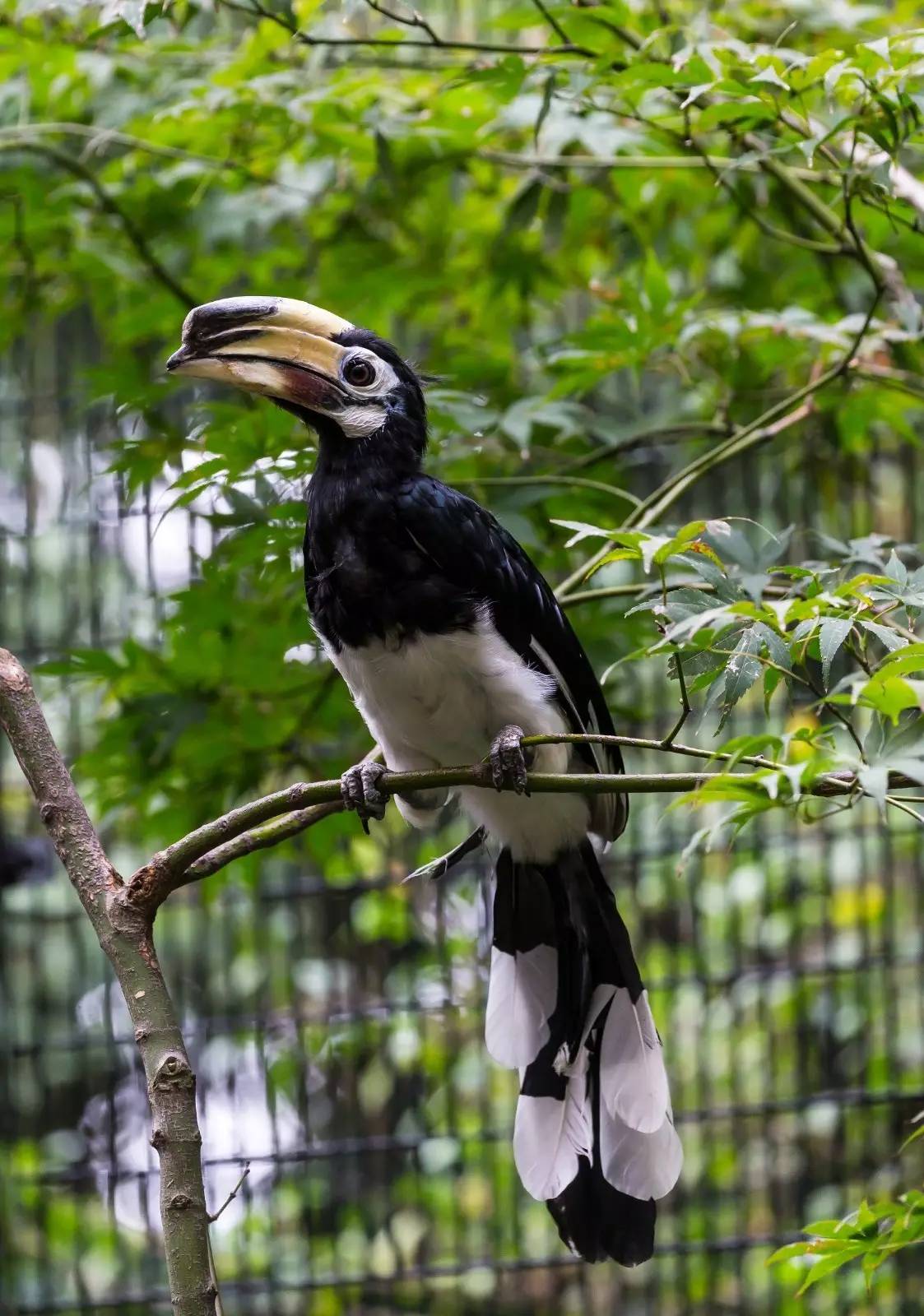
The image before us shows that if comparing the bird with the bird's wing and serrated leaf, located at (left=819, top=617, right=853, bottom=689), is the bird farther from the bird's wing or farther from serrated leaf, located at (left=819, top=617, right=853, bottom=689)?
serrated leaf, located at (left=819, top=617, right=853, bottom=689)

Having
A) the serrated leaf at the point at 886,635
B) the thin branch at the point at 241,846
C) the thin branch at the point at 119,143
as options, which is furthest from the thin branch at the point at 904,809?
the thin branch at the point at 119,143

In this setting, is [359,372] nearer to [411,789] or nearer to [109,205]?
[411,789]

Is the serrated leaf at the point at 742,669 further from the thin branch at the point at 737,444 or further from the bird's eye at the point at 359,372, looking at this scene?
the bird's eye at the point at 359,372

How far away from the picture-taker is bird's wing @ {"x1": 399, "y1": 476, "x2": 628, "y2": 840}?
2305 millimetres

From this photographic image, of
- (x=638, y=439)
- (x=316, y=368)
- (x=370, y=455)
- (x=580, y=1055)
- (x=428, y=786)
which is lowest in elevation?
(x=580, y=1055)

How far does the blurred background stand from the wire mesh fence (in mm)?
15

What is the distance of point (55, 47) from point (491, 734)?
1.93m

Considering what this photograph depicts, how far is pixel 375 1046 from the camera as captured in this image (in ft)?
13.5

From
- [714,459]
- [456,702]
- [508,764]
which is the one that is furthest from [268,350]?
[714,459]

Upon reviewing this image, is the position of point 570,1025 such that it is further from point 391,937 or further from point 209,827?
point 391,937

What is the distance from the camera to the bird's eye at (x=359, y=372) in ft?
7.84

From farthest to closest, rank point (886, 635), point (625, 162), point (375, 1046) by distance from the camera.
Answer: point (375, 1046) < point (625, 162) < point (886, 635)

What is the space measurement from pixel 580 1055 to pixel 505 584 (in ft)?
2.75

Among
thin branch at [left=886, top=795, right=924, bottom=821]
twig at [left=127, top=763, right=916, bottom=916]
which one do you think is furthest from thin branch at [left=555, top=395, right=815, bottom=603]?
thin branch at [left=886, top=795, right=924, bottom=821]
